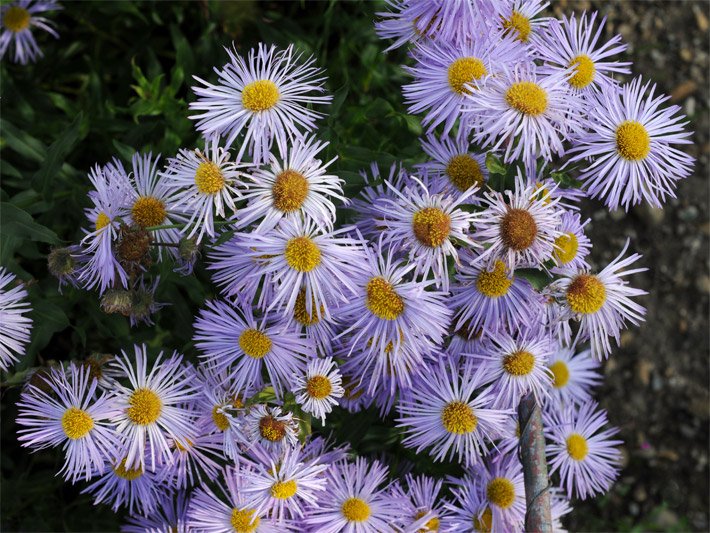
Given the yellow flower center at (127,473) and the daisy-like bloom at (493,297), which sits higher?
the daisy-like bloom at (493,297)

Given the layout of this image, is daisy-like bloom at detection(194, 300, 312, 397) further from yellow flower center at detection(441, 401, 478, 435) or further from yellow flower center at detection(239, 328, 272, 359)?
yellow flower center at detection(441, 401, 478, 435)

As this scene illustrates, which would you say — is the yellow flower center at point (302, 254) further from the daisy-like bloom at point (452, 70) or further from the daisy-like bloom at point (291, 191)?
the daisy-like bloom at point (452, 70)

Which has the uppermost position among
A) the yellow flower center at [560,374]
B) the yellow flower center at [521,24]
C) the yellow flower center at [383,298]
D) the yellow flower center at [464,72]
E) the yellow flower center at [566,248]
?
the yellow flower center at [521,24]

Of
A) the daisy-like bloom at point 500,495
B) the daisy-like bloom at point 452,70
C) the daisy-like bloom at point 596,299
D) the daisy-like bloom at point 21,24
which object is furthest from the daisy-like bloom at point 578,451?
the daisy-like bloom at point 21,24

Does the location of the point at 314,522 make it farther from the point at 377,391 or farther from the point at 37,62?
the point at 37,62

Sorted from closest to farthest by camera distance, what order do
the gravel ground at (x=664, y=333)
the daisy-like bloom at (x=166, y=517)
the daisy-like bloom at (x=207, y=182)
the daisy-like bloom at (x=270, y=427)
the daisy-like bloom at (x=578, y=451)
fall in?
the daisy-like bloom at (x=207, y=182), the daisy-like bloom at (x=270, y=427), the daisy-like bloom at (x=166, y=517), the daisy-like bloom at (x=578, y=451), the gravel ground at (x=664, y=333)

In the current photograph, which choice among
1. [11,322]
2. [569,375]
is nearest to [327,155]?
[11,322]

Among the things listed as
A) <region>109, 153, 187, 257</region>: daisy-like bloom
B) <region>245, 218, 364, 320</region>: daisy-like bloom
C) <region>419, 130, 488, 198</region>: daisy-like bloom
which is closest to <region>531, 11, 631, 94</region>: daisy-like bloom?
<region>419, 130, 488, 198</region>: daisy-like bloom
